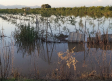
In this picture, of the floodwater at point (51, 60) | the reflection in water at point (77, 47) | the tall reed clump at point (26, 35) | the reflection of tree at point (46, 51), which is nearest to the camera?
the floodwater at point (51, 60)

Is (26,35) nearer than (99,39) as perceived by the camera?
No

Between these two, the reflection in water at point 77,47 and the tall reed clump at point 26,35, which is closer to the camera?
the reflection in water at point 77,47

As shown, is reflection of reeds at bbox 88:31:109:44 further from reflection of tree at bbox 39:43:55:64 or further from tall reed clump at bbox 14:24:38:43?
tall reed clump at bbox 14:24:38:43

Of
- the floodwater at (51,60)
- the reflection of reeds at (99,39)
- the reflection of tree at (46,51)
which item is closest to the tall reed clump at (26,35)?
Answer: the floodwater at (51,60)

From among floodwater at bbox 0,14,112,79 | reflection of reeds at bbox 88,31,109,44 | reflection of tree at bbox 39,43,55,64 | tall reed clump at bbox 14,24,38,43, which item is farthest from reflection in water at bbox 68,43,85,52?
tall reed clump at bbox 14,24,38,43

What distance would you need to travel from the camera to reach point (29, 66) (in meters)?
3.49

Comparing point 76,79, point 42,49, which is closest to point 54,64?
point 76,79

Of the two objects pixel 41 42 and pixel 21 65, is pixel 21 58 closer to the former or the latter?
pixel 21 65

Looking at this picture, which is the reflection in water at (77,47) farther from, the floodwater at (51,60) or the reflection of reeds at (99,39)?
the reflection of reeds at (99,39)

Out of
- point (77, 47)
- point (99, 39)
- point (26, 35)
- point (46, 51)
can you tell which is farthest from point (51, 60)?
point (99, 39)

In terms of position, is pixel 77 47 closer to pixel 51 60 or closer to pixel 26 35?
pixel 51 60

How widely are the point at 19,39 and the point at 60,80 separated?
361 cm

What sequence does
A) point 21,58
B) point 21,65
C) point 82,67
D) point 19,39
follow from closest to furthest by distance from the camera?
point 82,67 → point 21,65 → point 21,58 → point 19,39

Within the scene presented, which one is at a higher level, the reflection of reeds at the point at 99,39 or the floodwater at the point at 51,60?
the reflection of reeds at the point at 99,39
